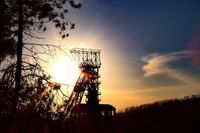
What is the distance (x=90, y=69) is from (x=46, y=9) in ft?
145

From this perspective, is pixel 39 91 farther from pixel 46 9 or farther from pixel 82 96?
pixel 82 96

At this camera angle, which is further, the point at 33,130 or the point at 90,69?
the point at 90,69

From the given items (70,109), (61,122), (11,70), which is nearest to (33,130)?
(61,122)

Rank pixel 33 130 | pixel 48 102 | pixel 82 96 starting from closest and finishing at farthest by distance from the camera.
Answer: pixel 33 130
pixel 48 102
pixel 82 96

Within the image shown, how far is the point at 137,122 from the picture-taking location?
31625 millimetres

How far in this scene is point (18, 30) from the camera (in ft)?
60.2

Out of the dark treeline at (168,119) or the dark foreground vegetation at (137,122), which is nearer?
the dark foreground vegetation at (137,122)

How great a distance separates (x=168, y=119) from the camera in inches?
1185

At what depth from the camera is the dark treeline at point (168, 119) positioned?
24.6m

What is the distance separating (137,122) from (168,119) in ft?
8.94

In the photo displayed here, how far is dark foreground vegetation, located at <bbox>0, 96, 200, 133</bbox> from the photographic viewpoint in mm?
10945

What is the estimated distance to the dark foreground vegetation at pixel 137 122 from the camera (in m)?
10.9

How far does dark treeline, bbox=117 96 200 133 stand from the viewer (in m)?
24.6

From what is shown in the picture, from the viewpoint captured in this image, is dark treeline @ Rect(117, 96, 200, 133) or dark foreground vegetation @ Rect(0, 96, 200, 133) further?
dark treeline @ Rect(117, 96, 200, 133)
